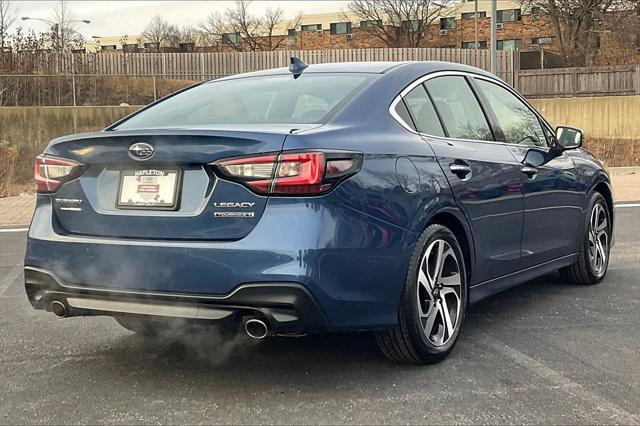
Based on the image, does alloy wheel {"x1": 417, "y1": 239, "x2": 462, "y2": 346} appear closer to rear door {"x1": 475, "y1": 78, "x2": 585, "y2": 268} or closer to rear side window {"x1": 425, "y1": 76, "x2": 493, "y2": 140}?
rear side window {"x1": 425, "y1": 76, "x2": 493, "y2": 140}

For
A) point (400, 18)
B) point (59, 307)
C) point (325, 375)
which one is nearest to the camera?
point (59, 307)

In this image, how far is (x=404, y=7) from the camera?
56.7 metres

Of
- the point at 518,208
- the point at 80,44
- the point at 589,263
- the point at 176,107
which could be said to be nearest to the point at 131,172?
the point at 176,107

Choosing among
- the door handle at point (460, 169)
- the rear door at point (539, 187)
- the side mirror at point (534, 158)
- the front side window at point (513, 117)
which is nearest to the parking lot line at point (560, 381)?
the rear door at point (539, 187)

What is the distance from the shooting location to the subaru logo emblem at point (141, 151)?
3479 millimetres

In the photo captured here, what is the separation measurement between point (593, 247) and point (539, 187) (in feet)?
4.21

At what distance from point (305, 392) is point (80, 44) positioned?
3503cm

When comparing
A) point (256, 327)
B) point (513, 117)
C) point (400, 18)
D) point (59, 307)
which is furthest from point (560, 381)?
point (400, 18)

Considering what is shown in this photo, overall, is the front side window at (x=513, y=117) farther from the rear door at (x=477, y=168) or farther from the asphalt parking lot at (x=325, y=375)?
the asphalt parking lot at (x=325, y=375)

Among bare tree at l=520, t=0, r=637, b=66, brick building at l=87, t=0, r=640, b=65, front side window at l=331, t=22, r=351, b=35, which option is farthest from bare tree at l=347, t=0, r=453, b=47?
bare tree at l=520, t=0, r=637, b=66

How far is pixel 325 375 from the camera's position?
3.83 metres

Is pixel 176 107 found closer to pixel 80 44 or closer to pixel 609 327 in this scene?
pixel 609 327

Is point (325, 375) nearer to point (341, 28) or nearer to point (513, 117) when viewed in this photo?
point (513, 117)

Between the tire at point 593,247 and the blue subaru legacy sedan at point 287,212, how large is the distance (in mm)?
1507
